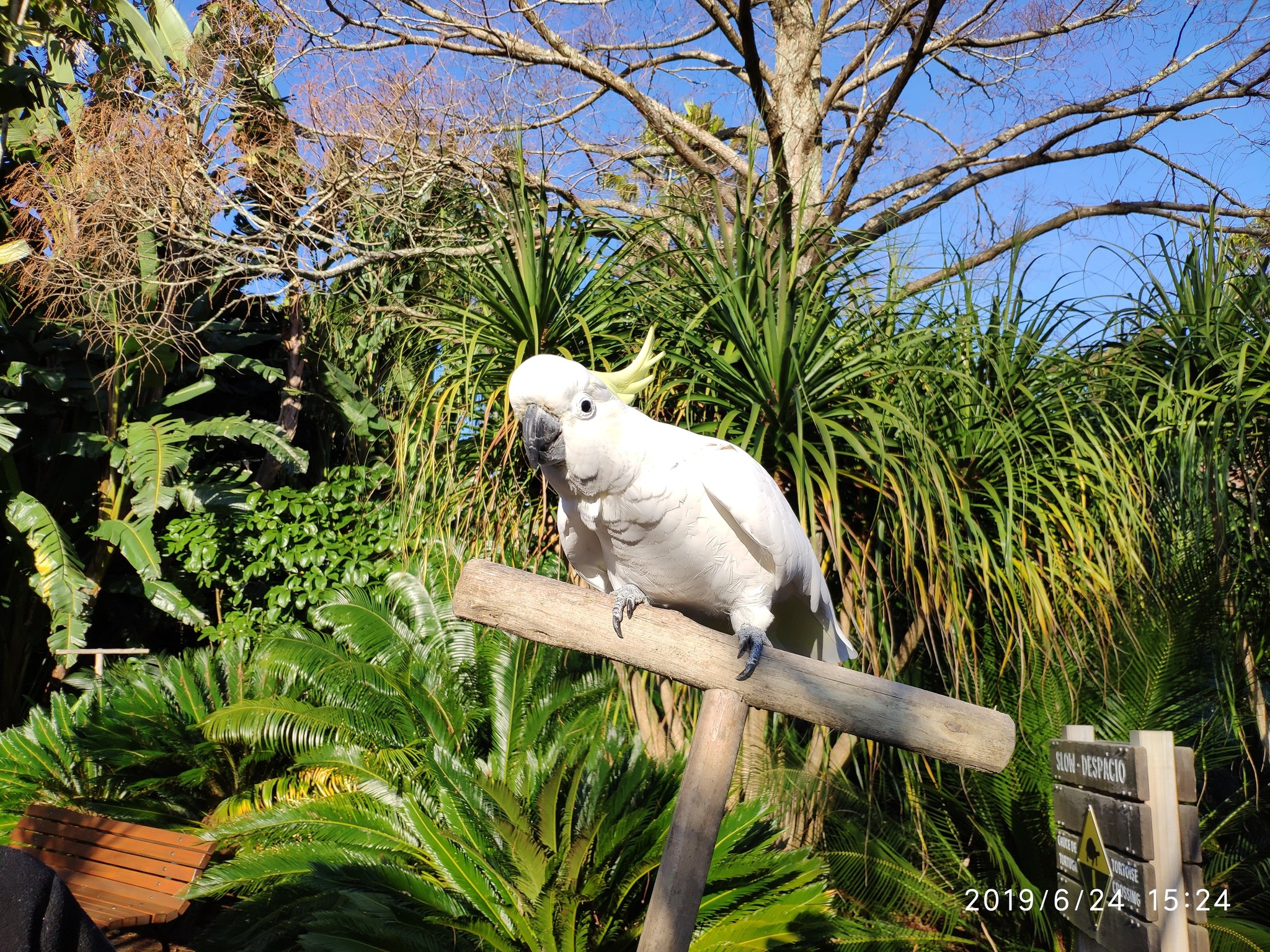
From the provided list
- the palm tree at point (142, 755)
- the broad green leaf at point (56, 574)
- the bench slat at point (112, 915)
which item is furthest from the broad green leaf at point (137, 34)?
the bench slat at point (112, 915)

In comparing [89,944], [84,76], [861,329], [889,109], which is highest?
[84,76]

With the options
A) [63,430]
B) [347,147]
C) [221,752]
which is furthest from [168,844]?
[63,430]

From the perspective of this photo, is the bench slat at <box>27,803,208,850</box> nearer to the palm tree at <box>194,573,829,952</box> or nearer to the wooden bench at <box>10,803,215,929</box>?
the wooden bench at <box>10,803,215,929</box>

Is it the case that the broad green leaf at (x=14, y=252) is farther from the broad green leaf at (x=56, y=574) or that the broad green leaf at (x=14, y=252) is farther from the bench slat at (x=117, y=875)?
the bench slat at (x=117, y=875)

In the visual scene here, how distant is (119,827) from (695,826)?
318 centimetres

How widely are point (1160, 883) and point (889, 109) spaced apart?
11.1ft

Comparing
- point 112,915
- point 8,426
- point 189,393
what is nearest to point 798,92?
point 189,393

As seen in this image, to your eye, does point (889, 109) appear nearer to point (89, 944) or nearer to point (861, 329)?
point (861, 329)

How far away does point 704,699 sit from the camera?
170 centimetres

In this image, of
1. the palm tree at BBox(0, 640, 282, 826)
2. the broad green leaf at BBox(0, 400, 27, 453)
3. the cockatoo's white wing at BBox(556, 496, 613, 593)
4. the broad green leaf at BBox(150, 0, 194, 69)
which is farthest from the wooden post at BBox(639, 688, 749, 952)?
the broad green leaf at BBox(150, 0, 194, 69)

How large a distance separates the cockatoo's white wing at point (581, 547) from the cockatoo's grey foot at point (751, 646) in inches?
14.3

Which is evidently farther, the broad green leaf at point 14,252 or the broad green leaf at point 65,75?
the broad green leaf at point 65,75

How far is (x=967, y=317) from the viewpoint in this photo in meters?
3.21
